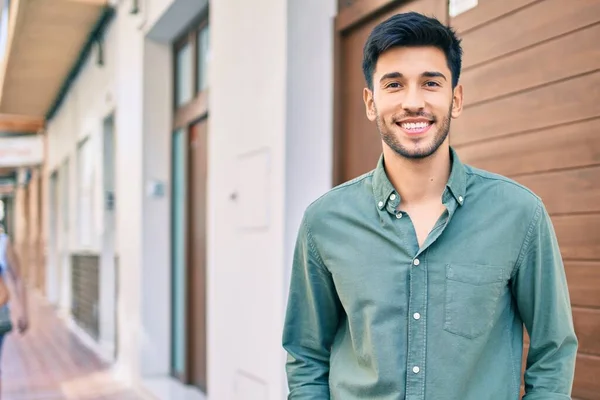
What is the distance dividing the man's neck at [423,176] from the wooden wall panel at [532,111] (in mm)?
690

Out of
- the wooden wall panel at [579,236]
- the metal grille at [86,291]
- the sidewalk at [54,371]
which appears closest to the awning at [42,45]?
the metal grille at [86,291]

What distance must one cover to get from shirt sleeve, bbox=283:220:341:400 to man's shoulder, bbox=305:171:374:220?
1.8 inches

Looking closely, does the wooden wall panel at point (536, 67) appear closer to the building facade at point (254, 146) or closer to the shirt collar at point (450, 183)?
the building facade at point (254, 146)

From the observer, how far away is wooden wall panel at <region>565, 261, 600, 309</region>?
1910 millimetres

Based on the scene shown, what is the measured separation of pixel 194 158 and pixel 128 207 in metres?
1.23

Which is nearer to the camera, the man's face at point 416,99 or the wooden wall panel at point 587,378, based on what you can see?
the man's face at point 416,99

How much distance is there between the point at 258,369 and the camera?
11.9 feet

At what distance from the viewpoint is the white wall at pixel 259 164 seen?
3334 mm

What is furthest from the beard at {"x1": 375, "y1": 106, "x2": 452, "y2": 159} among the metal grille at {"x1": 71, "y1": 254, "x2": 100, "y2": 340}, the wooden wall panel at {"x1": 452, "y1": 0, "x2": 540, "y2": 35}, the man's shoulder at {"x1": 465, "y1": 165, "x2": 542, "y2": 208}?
the metal grille at {"x1": 71, "y1": 254, "x2": 100, "y2": 340}

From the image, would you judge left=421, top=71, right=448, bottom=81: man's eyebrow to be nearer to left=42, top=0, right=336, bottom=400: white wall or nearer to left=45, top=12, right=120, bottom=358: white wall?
left=42, top=0, right=336, bottom=400: white wall

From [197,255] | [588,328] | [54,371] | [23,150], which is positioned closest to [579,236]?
[588,328]

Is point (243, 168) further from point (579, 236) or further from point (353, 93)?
point (579, 236)

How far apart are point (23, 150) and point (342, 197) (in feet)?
53.3

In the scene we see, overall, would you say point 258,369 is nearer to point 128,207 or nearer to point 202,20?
point 202,20
